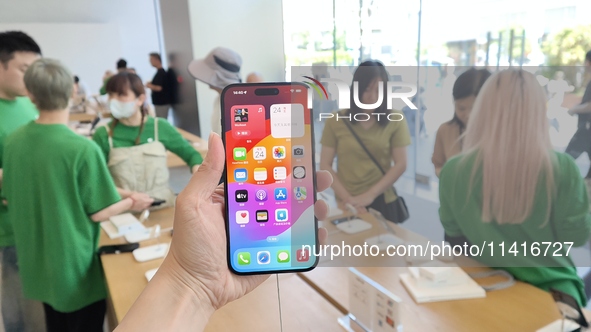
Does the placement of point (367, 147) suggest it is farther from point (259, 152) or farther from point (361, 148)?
point (259, 152)

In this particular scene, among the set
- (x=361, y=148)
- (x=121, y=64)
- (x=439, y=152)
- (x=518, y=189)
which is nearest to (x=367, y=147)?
(x=361, y=148)

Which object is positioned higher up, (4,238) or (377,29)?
(377,29)

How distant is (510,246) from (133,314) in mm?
650

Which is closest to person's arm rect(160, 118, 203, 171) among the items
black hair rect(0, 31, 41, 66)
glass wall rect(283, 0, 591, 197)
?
black hair rect(0, 31, 41, 66)

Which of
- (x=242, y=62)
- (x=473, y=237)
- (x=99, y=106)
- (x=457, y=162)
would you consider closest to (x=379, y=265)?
(x=473, y=237)

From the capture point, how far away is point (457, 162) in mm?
698

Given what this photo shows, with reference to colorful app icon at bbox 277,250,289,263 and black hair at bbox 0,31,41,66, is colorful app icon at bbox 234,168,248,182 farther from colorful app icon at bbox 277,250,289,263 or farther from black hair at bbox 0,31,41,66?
black hair at bbox 0,31,41,66

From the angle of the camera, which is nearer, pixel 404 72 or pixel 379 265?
pixel 404 72

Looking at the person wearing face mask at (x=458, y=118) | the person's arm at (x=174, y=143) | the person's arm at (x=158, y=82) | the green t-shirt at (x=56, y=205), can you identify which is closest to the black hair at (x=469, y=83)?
the person wearing face mask at (x=458, y=118)

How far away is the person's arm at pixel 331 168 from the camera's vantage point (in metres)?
0.71

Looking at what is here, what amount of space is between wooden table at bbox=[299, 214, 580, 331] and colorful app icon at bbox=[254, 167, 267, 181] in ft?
1.00

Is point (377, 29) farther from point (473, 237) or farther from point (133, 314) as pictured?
point (133, 314)

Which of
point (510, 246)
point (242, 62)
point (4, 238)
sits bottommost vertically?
point (4, 238)

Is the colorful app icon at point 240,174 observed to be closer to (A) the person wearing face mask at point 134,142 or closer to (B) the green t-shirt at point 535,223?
(B) the green t-shirt at point 535,223
